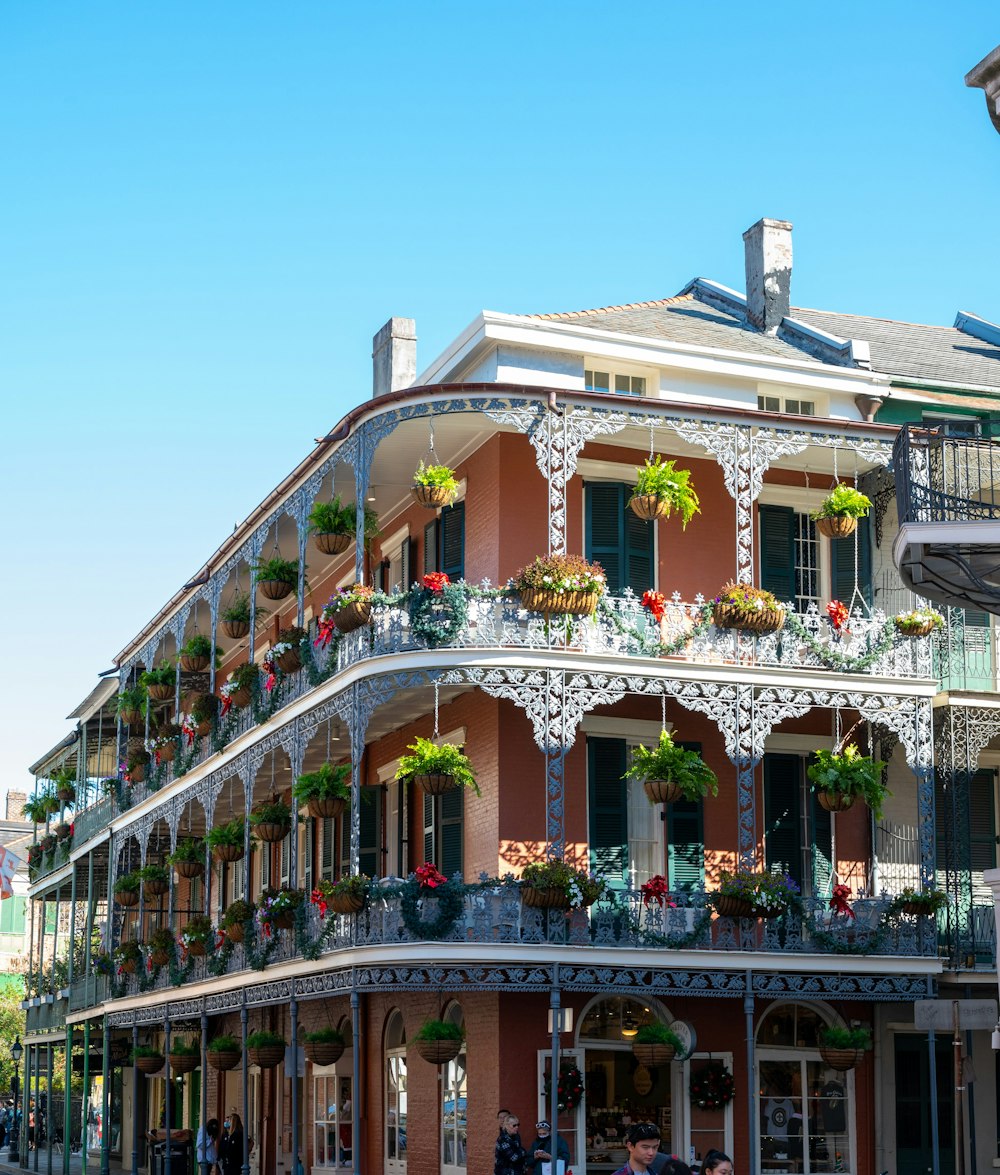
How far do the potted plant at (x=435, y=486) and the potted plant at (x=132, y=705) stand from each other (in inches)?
560

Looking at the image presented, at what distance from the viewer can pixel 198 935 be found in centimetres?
2766

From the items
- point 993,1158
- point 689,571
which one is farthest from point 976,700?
point 993,1158

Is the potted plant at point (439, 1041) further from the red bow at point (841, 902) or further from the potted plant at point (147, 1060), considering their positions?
the potted plant at point (147, 1060)

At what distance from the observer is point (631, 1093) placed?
22.0 m

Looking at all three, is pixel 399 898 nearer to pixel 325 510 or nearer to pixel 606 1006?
pixel 606 1006

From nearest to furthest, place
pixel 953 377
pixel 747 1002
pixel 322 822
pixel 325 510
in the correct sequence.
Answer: pixel 747 1002, pixel 325 510, pixel 953 377, pixel 322 822

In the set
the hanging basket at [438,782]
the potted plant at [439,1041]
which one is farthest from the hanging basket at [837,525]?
the potted plant at [439,1041]

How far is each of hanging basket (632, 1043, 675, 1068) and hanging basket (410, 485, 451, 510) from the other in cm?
627

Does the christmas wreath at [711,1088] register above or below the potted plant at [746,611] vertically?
below

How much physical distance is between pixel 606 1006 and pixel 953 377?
9820 millimetres

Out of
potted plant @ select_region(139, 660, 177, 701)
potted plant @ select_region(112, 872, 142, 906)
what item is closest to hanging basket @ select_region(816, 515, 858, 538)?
potted plant @ select_region(139, 660, 177, 701)

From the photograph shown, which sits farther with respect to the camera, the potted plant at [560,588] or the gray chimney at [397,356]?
the gray chimney at [397,356]

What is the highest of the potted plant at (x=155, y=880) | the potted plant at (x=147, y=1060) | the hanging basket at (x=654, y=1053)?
the potted plant at (x=155, y=880)

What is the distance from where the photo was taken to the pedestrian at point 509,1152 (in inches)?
730
